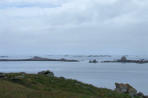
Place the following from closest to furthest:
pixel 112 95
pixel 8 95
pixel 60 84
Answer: pixel 8 95 < pixel 112 95 < pixel 60 84

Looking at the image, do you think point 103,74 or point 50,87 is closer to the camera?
point 50,87

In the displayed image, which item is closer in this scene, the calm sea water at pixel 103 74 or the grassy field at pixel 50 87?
the grassy field at pixel 50 87

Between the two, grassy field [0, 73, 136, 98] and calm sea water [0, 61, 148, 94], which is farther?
calm sea water [0, 61, 148, 94]

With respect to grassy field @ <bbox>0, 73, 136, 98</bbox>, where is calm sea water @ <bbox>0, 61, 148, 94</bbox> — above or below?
below

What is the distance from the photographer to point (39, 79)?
1912cm

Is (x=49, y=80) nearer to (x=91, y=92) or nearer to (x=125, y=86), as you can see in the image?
(x=91, y=92)

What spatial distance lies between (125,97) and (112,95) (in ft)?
3.28

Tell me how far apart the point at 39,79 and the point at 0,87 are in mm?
4660

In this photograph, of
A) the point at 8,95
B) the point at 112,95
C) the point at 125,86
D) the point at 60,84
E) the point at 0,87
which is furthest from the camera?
the point at 125,86

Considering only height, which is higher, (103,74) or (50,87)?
(50,87)

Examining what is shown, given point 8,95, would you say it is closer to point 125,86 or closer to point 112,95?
point 112,95

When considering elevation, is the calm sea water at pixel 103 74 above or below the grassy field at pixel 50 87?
below

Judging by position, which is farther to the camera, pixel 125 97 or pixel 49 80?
pixel 49 80

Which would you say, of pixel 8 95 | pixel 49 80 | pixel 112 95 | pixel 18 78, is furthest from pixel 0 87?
pixel 112 95
